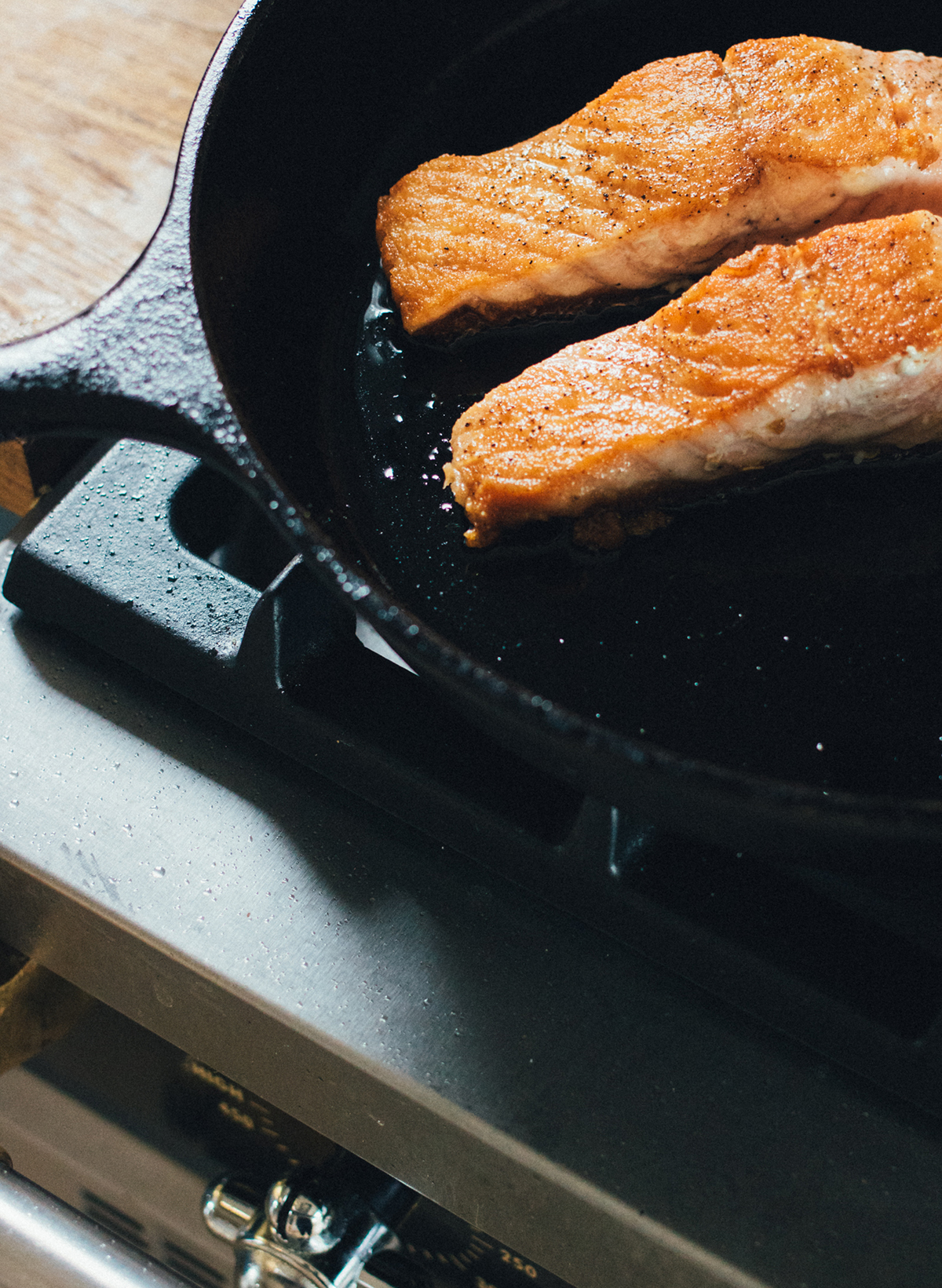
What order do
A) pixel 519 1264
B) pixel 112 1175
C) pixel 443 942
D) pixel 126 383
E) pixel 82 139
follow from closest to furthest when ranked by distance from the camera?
pixel 126 383 < pixel 443 942 < pixel 519 1264 < pixel 112 1175 < pixel 82 139

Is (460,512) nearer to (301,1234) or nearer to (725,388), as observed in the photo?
(725,388)

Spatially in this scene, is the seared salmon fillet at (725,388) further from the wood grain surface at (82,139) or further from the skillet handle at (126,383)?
the wood grain surface at (82,139)

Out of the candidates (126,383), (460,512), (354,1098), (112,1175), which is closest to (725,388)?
(460,512)

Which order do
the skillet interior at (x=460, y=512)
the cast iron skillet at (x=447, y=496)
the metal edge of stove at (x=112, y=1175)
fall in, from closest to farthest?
the cast iron skillet at (x=447, y=496)
the skillet interior at (x=460, y=512)
the metal edge of stove at (x=112, y=1175)

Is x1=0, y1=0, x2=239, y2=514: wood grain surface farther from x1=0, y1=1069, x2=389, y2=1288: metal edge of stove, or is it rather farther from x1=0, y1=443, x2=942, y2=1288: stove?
x1=0, y1=1069, x2=389, y2=1288: metal edge of stove

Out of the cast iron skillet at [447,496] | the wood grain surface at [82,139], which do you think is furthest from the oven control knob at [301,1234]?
the wood grain surface at [82,139]

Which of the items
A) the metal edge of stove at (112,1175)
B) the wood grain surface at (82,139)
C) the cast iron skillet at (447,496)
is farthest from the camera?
the wood grain surface at (82,139)

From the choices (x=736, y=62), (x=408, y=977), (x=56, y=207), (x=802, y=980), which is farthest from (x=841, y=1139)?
(x=56, y=207)
